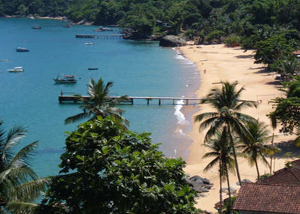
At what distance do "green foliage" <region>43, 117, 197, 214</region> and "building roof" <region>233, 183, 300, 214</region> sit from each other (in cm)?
544

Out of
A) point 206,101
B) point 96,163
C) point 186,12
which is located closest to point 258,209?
point 206,101

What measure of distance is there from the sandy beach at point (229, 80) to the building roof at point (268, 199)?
5605mm

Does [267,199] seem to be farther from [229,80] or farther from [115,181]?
[229,80]

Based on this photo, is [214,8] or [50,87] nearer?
[50,87]

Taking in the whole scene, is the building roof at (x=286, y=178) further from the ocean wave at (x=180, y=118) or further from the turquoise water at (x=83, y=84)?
the ocean wave at (x=180, y=118)

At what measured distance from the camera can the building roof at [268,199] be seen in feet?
71.1

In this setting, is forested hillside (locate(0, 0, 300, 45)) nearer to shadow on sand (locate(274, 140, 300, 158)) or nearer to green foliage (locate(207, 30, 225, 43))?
green foliage (locate(207, 30, 225, 43))

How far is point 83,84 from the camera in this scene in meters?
79.1

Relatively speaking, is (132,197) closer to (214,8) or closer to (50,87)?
(50,87)

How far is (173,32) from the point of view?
153125mm

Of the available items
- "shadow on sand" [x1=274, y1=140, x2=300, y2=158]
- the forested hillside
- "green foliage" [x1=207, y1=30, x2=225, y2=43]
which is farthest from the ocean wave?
"green foliage" [x1=207, y1=30, x2=225, y2=43]

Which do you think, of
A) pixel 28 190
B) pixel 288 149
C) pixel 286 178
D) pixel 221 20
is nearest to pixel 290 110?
pixel 288 149

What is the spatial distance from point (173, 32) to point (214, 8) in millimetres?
23970

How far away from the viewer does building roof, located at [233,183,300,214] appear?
21.7 m
